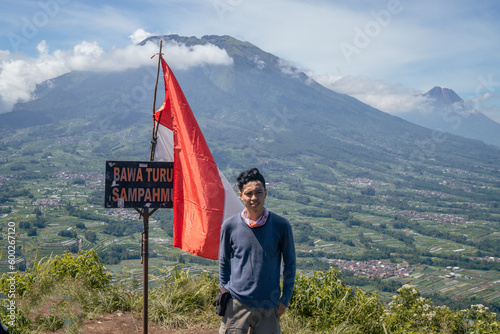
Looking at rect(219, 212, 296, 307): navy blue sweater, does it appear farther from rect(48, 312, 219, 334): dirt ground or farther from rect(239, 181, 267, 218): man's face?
rect(48, 312, 219, 334): dirt ground

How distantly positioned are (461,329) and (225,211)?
322 centimetres

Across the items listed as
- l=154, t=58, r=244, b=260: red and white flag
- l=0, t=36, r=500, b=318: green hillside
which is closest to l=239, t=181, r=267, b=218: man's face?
l=154, t=58, r=244, b=260: red and white flag

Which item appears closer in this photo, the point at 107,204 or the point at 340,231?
the point at 107,204

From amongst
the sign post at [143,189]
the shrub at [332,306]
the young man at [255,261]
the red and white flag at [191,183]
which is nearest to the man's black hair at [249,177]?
the young man at [255,261]

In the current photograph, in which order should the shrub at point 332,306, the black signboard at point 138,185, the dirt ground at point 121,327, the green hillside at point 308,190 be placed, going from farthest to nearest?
the green hillside at point 308,190 < the shrub at point 332,306 < the dirt ground at point 121,327 < the black signboard at point 138,185

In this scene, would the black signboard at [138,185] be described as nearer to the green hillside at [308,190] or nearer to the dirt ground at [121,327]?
the dirt ground at [121,327]

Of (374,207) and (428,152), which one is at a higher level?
(428,152)

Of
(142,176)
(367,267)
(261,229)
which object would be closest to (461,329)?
(261,229)

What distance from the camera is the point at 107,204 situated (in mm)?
4164

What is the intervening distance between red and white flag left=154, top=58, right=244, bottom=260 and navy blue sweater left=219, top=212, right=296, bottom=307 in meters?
1.40

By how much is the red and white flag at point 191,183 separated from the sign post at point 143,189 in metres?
0.15

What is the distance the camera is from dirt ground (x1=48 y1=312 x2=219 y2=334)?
464 cm

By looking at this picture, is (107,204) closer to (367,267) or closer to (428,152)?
(367,267)

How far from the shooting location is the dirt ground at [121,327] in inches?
183
